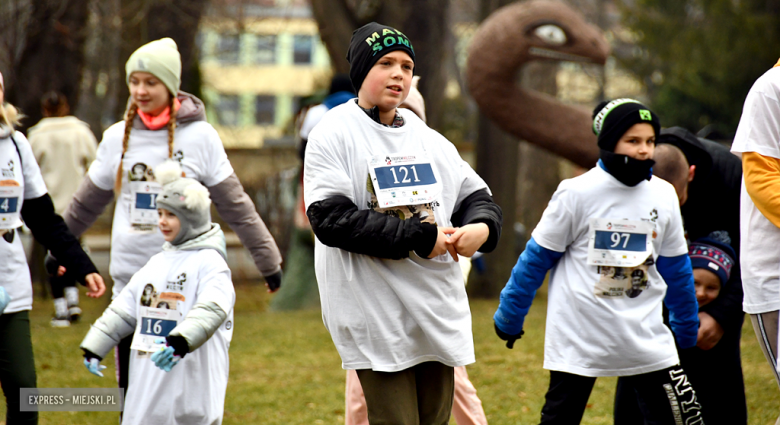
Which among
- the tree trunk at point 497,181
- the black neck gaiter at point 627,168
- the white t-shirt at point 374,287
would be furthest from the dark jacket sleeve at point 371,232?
the tree trunk at point 497,181

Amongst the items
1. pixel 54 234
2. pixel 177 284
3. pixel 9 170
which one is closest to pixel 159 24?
pixel 54 234

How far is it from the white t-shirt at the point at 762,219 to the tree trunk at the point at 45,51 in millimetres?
9838

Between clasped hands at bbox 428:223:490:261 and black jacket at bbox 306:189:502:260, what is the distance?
34 mm

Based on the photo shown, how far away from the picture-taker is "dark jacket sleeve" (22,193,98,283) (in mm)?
4180

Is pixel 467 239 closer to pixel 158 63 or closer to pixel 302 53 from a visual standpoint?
pixel 158 63

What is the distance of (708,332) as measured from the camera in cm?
426

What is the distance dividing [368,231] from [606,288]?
1.27 m

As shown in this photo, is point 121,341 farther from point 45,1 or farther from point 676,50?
point 676,50

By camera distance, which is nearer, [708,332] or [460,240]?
[460,240]

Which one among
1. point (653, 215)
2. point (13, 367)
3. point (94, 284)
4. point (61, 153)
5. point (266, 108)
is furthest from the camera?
point (266, 108)

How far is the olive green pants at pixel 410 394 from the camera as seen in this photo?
3189 mm

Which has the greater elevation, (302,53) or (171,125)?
(171,125)

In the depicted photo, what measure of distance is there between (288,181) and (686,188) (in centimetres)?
984

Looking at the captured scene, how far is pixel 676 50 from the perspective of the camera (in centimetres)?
1802
